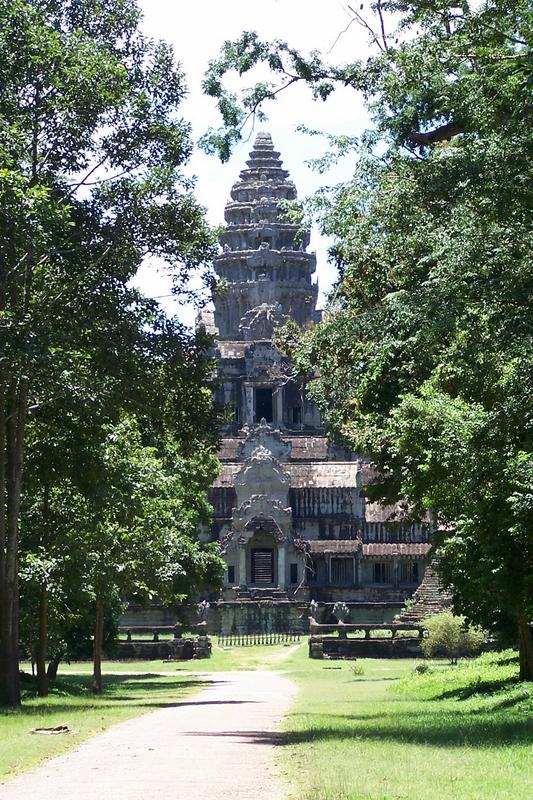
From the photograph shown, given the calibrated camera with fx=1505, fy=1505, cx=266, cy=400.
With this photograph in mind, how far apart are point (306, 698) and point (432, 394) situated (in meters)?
10.0

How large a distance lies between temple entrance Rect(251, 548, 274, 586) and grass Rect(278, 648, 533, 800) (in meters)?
53.9

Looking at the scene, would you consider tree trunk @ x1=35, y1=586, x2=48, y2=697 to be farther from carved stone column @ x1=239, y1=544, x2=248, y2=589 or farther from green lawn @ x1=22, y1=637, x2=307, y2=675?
carved stone column @ x1=239, y1=544, x2=248, y2=589

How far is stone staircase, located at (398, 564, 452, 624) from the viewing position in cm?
7244

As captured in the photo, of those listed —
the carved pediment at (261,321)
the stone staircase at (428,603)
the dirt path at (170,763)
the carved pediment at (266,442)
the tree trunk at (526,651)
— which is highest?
the carved pediment at (261,321)

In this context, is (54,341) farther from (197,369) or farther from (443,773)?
(443,773)

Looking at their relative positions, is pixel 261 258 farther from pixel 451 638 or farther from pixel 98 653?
pixel 98 653

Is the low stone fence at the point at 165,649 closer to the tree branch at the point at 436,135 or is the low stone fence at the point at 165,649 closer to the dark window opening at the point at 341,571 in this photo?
the dark window opening at the point at 341,571

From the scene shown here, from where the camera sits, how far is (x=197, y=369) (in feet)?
113

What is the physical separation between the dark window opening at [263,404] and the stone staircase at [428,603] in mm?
38097

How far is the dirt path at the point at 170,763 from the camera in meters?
16.2

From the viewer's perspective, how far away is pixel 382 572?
94.9 m

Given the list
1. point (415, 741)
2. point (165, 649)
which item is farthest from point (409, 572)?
point (415, 741)

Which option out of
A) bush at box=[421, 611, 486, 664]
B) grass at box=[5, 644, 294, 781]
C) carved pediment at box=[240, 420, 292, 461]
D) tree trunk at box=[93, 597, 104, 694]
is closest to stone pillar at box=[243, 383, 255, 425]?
carved pediment at box=[240, 420, 292, 461]

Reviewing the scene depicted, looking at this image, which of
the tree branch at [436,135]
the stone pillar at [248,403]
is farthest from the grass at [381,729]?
the stone pillar at [248,403]
